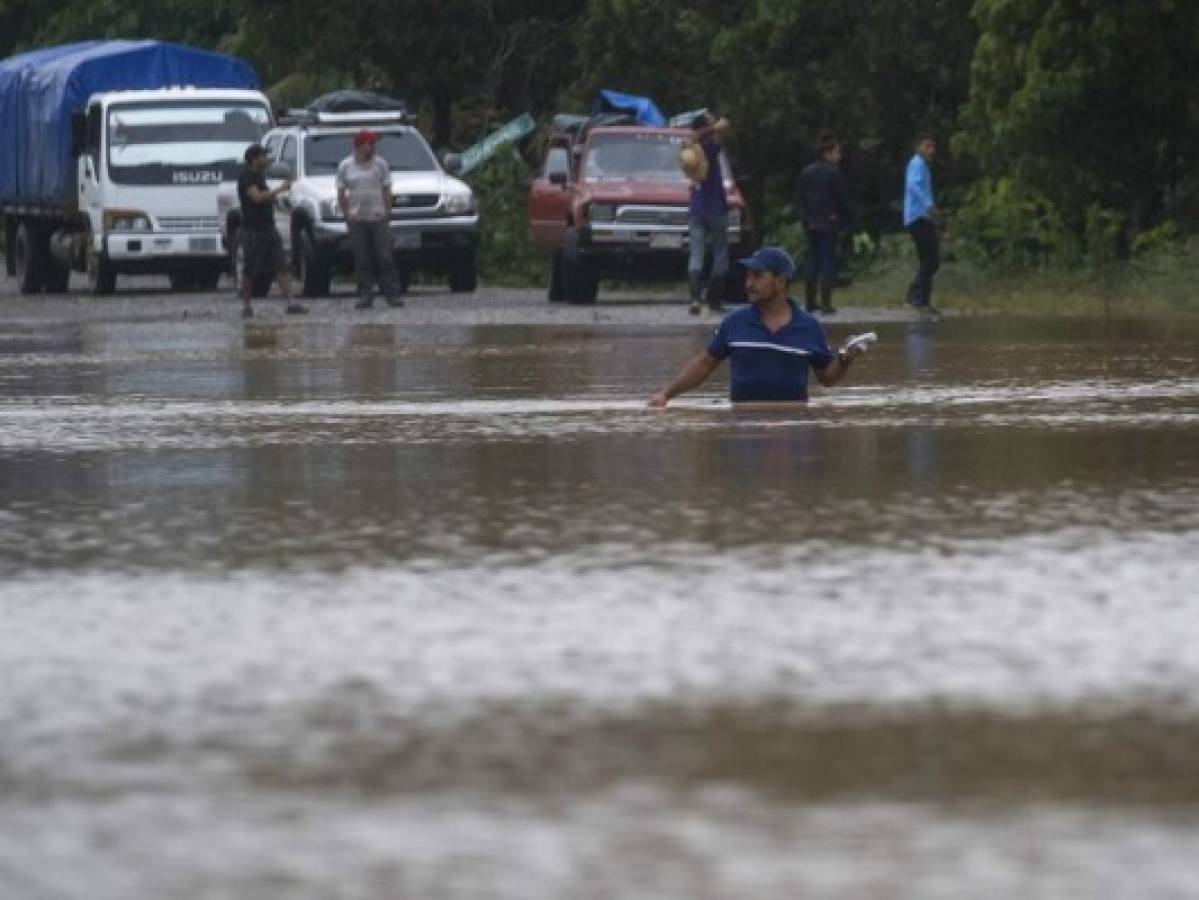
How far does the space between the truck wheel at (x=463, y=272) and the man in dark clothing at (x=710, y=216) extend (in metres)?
7.61

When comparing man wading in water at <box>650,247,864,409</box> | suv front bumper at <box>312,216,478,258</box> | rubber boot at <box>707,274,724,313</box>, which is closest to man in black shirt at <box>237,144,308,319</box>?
suv front bumper at <box>312,216,478,258</box>

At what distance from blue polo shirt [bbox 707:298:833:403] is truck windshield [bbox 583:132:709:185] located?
21.7m

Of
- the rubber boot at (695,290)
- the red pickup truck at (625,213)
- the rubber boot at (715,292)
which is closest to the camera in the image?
the rubber boot at (695,290)

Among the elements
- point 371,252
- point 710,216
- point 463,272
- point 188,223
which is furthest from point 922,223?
point 188,223

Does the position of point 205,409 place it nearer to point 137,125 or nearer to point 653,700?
point 653,700

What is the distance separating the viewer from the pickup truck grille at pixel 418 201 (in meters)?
41.7

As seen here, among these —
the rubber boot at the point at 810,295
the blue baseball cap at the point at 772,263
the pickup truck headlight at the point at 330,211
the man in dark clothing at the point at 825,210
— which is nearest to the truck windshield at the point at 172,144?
the pickup truck headlight at the point at 330,211

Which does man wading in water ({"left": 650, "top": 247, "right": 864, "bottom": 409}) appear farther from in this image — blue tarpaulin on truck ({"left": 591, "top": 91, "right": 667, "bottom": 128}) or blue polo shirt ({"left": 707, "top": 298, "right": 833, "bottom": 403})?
blue tarpaulin on truck ({"left": 591, "top": 91, "right": 667, "bottom": 128})

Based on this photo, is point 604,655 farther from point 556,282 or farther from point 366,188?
point 556,282

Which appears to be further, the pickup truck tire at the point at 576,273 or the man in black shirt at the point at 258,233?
the pickup truck tire at the point at 576,273

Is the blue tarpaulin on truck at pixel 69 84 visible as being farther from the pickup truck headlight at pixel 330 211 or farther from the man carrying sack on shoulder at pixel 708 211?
the man carrying sack on shoulder at pixel 708 211

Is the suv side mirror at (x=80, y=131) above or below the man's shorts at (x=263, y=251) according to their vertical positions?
above

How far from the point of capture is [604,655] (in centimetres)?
944

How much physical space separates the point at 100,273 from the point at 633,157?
7125 mm
